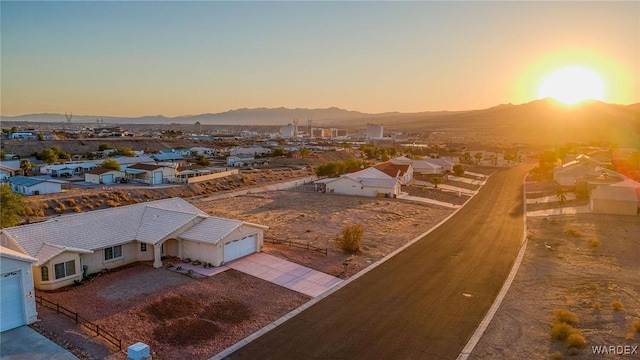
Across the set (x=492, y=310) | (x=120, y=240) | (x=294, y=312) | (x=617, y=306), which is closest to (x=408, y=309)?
(x=492, y=310)

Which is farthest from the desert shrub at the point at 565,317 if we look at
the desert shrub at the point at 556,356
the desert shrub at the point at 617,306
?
the desert shrub at the point at 556,356

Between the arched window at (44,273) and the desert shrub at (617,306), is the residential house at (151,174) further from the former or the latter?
the desert shrub at (617,306)

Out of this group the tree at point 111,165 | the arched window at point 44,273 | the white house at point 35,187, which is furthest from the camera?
the tree at point 111,165

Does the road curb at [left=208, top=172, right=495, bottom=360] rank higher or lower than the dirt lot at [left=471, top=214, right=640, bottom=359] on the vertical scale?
lower

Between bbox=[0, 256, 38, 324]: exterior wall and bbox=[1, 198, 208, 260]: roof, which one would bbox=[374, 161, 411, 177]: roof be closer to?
bbox=[1, 198, 208, 260]: roof

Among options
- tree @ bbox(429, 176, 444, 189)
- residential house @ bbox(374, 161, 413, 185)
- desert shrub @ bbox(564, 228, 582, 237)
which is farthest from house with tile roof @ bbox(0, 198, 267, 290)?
tree @ bbox(429, 176, 444, 189)

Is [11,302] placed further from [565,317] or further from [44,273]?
[565,317]

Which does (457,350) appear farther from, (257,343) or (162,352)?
(162,352)
